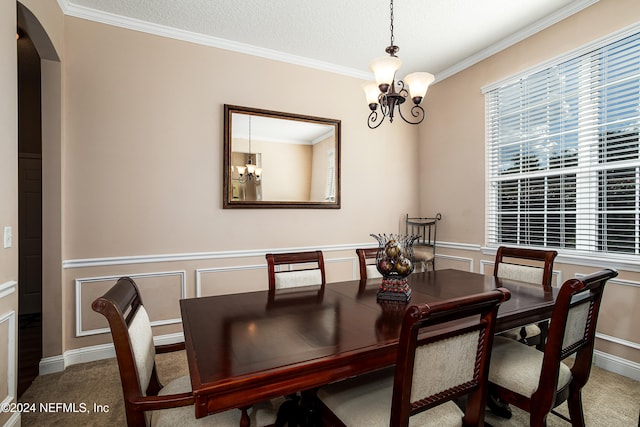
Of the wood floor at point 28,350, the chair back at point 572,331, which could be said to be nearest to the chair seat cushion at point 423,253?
the chair back at point 572,331

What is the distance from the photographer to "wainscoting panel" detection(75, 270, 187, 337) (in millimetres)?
2808

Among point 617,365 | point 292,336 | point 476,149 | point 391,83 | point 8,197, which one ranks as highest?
point 391,83

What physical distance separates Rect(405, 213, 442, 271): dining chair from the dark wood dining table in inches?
67.2

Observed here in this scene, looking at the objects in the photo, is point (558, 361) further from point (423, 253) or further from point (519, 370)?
point (423, 253)

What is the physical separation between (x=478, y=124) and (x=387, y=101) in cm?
192

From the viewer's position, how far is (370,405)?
4.31ft

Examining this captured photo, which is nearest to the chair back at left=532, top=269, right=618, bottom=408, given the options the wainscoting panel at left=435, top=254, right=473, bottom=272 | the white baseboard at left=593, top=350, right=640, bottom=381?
the white baseboard at left=593, top=350, right=640, bottom=381

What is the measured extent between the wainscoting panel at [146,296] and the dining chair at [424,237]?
2571mm

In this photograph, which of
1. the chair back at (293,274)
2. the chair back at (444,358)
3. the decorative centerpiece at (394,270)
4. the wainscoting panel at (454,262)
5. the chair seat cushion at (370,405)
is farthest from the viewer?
the wainscoting panel at (454,262)

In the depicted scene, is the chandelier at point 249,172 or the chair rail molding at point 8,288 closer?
the chair rail molding at point 8,288

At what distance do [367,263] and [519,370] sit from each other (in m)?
1.24

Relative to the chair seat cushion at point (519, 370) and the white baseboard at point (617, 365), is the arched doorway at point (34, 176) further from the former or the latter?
the white baseboard at point (617, 365)

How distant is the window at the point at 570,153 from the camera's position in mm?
2520

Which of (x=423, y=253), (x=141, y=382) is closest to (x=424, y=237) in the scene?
(x=423, y=253)
